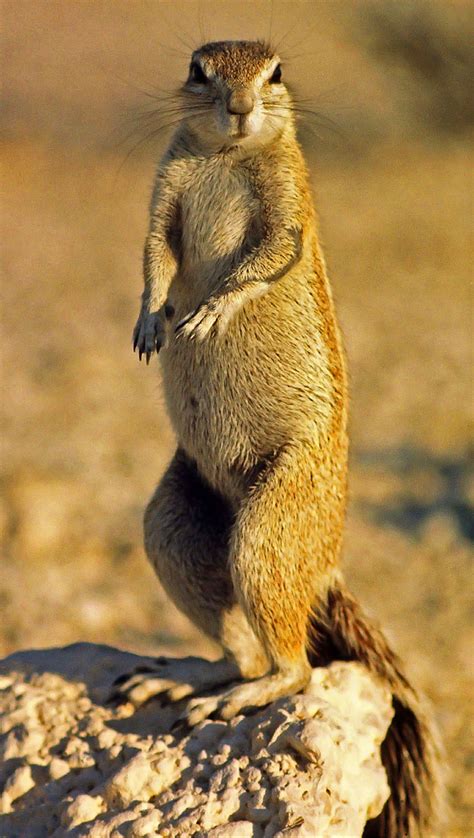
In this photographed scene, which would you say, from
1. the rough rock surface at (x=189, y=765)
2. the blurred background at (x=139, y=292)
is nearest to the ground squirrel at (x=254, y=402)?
the rough rock surface at (x=189, y=765)

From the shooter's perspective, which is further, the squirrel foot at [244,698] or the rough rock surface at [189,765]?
the squirrel foot at [244,698]

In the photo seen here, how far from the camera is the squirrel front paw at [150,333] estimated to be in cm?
389

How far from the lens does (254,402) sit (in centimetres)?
405

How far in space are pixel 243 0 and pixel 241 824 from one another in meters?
17.3

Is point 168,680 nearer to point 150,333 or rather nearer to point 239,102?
point 150,333

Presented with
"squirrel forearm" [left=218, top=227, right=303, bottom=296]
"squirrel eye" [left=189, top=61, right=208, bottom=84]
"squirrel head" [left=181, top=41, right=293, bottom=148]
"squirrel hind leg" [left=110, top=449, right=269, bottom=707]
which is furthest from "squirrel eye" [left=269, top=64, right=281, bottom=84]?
"squirrel hind leg" [left=110, top=449, right=269, bottom=707]

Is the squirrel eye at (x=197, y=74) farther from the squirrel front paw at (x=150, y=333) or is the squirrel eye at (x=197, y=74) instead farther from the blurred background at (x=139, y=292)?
the squirrel front paw at (x=150, y=333)

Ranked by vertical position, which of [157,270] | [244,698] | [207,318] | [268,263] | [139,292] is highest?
[139,292]

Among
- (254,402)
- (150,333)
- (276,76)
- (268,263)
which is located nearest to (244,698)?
(254,402)

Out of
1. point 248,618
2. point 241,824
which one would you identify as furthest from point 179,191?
point 241,824

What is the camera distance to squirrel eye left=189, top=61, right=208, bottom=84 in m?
3.89

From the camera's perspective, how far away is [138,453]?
9203mm

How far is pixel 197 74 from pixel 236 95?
28 cm

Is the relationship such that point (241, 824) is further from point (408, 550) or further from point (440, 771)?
point (408, 550)
